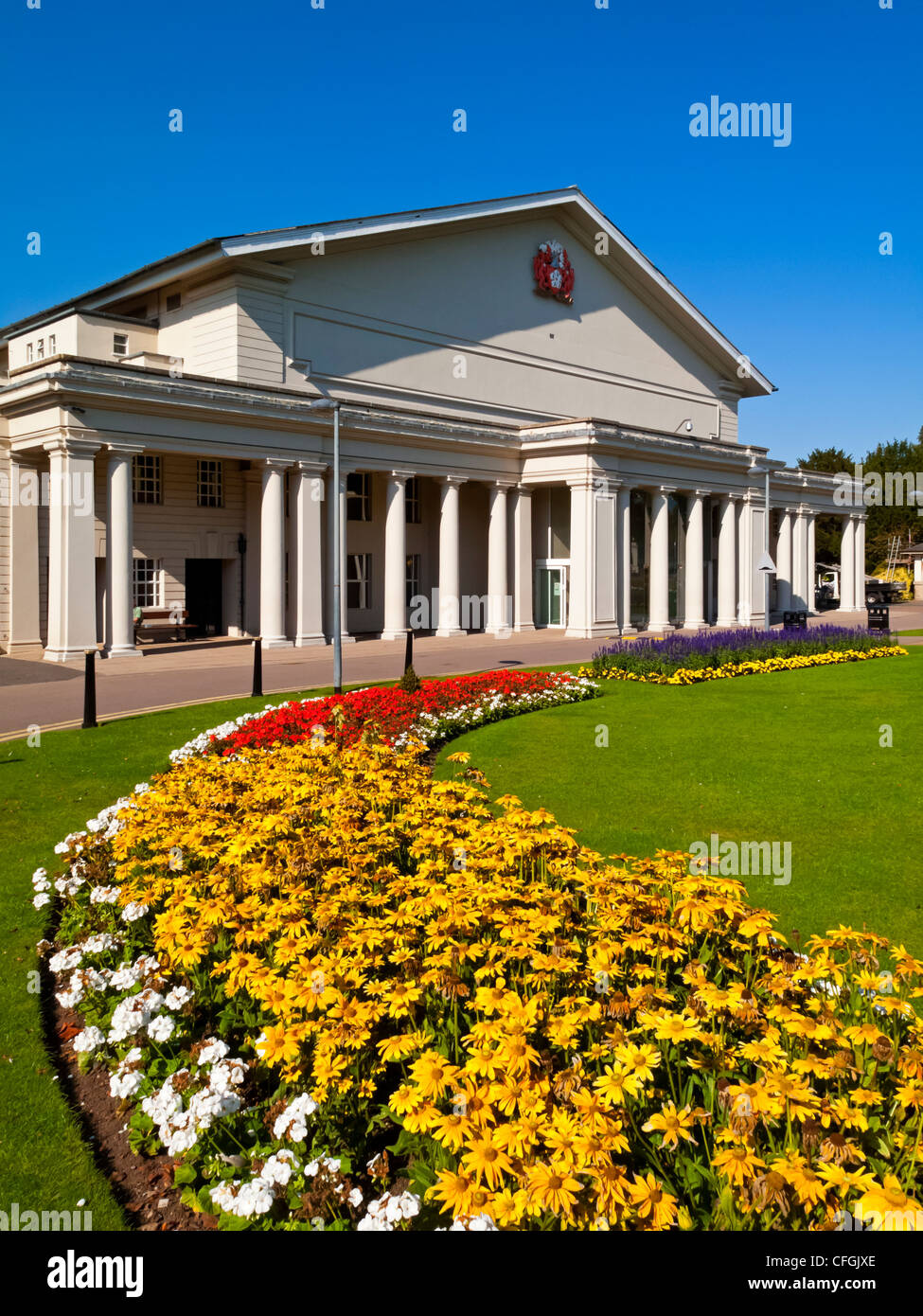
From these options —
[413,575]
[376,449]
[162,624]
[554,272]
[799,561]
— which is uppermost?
[554,272]

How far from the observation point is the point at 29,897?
7.54 metres

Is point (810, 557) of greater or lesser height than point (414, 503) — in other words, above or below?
below

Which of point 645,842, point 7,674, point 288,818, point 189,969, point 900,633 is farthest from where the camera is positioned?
point 900,633

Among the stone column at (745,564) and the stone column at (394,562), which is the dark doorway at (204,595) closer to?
the stone column at (394,562)

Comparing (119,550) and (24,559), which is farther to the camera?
(24,559)

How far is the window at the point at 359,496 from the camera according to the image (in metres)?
36.6

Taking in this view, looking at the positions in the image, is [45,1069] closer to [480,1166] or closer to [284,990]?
[284,990]

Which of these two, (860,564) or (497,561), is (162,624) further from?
(860,564)

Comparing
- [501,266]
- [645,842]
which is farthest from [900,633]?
[645,842]

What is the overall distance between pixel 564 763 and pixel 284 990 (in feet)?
25.3

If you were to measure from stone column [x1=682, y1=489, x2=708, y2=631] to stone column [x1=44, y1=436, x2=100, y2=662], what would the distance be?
967 inches

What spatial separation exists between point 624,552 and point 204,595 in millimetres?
15731

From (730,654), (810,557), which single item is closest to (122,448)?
(730,654)

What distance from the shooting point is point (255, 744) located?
38.8ft
